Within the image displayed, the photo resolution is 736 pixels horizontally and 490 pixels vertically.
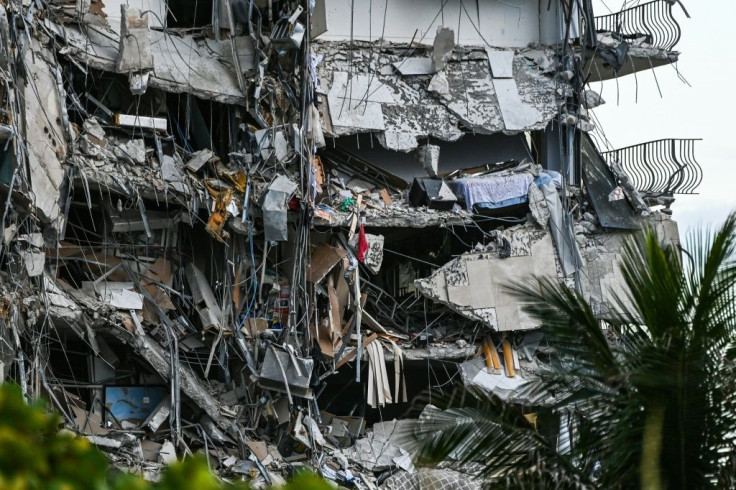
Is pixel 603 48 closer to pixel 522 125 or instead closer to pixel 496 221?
pixel 522 125

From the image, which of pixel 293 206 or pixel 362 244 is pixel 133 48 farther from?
pixel 362 244

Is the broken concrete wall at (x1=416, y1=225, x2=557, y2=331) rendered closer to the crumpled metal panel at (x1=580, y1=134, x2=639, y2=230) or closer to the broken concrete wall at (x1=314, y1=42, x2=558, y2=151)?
the crumpled metal panel at (x1=580, y1=134, x2=639, y2=230)

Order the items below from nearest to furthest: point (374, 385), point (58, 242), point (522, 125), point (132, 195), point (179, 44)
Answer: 1. point (58, 242)
2. point (132, 195)
3. point (179, 44)
4. point (374, 385)
5. point (522, 125)

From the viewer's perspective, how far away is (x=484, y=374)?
2269cm

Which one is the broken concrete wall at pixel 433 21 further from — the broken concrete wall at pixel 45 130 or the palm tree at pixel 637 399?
the palm tree at pixel 637 399

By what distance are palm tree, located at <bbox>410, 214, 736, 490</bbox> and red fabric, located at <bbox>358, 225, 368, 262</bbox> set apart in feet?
42.5

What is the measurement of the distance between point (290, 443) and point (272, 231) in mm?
3665

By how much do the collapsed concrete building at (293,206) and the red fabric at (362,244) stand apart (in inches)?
1.7

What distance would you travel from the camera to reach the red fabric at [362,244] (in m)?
21.8

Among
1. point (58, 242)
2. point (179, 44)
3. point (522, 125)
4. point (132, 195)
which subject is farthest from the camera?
point (522, 125)

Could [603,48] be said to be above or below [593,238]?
above

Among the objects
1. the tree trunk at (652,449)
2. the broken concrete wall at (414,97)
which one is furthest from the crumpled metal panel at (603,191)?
the tree trunk at (652,449)

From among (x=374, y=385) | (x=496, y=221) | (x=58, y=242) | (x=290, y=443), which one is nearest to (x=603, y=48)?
(x=496, y=221)

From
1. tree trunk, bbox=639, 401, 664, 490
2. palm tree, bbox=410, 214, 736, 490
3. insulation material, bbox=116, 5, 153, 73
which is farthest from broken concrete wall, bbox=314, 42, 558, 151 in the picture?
tree trunk, bbox=639, 401, 664, 490
